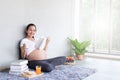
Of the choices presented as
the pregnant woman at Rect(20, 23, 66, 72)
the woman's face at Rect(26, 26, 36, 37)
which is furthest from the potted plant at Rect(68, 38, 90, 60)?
the woman's face at Rect(26, 26, 36, 37)

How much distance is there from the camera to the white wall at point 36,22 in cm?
337

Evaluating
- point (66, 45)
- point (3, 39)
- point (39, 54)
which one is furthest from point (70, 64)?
point (3, 39)

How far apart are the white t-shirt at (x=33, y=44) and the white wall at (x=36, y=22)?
12cm

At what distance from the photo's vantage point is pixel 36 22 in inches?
156

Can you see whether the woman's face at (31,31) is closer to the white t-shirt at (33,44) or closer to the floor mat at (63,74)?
the white t-shirt at (33,44)

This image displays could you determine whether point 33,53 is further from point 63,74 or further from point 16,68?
point 63,74

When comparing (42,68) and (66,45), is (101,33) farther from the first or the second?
(42,68)

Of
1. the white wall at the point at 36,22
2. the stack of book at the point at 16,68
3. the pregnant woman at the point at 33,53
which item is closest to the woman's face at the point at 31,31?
the pregnant woman at the point at 33,53

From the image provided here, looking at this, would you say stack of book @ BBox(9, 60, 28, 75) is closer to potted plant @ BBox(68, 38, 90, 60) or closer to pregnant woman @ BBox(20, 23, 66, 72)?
pregnant woman @ BBox(20, 23, 66, 72)

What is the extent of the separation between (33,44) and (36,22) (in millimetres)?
460

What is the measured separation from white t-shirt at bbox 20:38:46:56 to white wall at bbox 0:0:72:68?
4.9 inches

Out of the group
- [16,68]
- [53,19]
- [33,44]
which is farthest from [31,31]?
[53,19]

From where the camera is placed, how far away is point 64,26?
4.83m

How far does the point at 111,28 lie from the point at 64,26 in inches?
45.1
